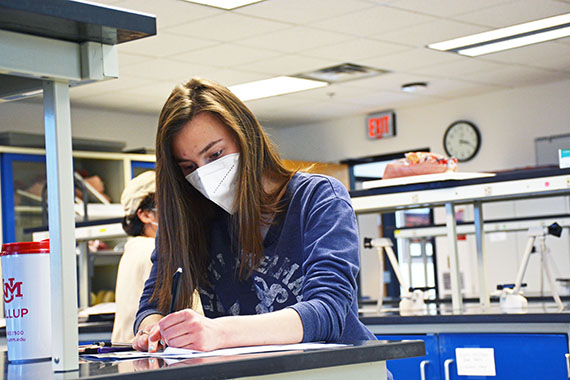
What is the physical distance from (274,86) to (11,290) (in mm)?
6714

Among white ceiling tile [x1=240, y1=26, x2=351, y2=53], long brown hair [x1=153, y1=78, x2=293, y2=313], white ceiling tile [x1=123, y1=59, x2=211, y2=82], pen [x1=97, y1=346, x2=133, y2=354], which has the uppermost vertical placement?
white ceiling tile [x1=240, y1=26, x2=351, y2=53]

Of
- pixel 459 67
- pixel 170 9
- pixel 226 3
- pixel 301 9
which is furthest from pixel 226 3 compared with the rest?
pixel 459 67

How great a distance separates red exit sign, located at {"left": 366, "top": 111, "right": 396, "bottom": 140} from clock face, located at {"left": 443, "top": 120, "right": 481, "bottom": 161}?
676mm

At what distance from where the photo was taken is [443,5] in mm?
5441

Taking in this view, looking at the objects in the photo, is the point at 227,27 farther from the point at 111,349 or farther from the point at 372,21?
the point at 111,349

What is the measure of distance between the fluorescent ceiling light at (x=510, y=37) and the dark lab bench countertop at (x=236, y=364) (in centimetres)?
532

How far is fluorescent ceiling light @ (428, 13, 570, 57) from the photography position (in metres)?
6.14

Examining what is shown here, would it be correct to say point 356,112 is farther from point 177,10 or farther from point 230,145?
point 230,145

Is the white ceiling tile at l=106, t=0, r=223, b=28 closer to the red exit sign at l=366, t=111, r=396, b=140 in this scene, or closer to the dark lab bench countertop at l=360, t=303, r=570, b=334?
the dark lab bench countertop at l=360, t=303, r=570, b=334

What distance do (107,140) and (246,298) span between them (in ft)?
23.2

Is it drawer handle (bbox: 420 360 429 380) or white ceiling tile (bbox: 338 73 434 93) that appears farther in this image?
white ceiling tile (bbox: 338 73 434 93)

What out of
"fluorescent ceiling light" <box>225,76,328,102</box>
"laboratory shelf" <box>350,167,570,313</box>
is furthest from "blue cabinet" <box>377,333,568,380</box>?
"fluorescent ceiling light" <box>225,76,328,102</box>

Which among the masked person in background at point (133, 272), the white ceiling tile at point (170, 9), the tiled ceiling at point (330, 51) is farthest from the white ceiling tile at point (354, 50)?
the masked person in background at point (133, 272)

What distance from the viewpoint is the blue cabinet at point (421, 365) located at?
298 cm
